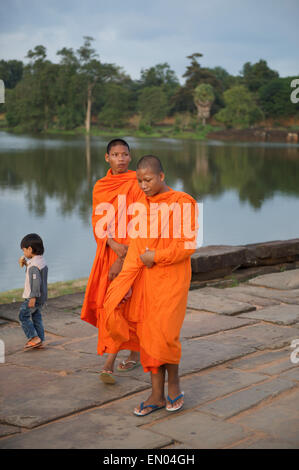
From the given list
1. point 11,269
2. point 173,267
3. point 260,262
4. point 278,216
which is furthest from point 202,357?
point 278,216

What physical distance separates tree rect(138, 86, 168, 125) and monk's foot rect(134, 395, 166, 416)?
56955 millimetres

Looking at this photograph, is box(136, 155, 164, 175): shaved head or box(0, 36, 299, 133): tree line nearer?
box(136, 155, 164, 175): shaved head

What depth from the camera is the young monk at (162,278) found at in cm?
326

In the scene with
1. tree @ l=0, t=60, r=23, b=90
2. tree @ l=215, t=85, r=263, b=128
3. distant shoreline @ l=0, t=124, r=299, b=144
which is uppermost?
tree @ l=0, t=60, r=23, b=90

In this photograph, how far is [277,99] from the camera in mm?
57938

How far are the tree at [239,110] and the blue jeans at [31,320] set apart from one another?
53.2 m

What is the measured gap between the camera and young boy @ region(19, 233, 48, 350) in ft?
Answer: 14.8

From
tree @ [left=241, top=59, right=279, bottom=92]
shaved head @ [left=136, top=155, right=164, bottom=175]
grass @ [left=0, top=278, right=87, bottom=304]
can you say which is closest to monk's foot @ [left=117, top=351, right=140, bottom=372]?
shaved head @ [left=136, top=155, right=164, bottom=175]

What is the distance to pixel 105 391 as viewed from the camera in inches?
145

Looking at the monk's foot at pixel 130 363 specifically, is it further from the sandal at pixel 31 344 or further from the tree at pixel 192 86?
the tree at pixel 192 86

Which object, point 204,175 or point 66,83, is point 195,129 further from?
point 204,175

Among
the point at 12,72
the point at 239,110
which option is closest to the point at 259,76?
the point at 239,110

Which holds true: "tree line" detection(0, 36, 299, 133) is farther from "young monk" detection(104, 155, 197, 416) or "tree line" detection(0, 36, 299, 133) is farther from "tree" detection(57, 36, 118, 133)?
"young monk" detection(104, 155, 197, 416)

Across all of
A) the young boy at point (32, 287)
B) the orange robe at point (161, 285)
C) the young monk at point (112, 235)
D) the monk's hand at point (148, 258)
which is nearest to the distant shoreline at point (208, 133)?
the young boy at point (32, 287)
